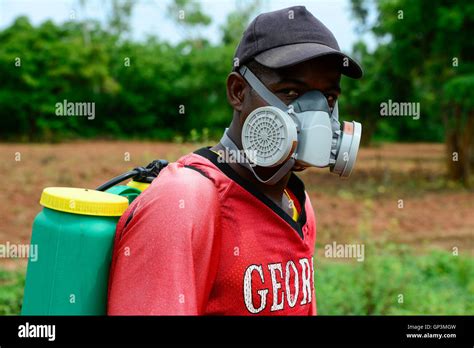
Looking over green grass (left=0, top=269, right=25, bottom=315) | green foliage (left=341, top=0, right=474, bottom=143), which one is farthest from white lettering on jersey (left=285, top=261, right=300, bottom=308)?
green foliage (left=341, top=0, right=474, bottom=143)

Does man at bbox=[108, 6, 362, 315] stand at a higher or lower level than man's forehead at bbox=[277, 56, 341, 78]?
lower

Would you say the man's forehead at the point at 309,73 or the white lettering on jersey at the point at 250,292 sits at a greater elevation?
the man's forehead at the point at 309,73

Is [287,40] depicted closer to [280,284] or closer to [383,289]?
[280,284]

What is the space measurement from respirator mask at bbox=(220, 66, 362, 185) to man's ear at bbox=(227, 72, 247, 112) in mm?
29

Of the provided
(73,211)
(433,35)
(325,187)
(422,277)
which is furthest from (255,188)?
(433,35)

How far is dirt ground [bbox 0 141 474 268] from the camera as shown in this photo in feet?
29.3

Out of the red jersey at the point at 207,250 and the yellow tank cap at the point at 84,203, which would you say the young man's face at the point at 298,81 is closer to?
the red jersey at the point at 207,250

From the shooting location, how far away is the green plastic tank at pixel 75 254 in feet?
5.27

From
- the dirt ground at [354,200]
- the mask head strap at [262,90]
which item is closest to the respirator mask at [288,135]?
the mask head strap at [262,90]

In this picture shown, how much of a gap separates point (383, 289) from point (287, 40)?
4.29m

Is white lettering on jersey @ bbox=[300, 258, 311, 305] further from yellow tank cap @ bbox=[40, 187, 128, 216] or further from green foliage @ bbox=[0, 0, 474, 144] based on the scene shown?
green foliage @ bbox=[0, 0, 474, 144]

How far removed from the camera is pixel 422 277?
6.73 m

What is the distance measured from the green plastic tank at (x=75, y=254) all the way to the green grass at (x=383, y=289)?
326 cm
